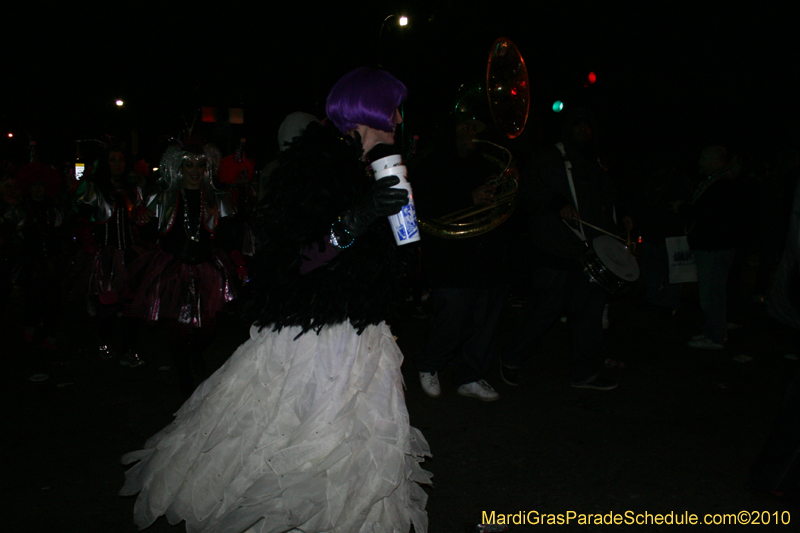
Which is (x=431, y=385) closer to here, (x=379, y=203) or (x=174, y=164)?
(x=174, y=164)

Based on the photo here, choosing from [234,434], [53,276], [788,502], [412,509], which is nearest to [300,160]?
[234,434]

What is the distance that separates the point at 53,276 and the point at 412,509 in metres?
5.08

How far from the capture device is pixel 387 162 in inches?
82.7

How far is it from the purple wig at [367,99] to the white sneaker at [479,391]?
258cm

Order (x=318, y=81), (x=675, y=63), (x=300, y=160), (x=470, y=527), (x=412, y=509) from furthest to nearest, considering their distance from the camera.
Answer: (x=675, y=63) → (x=318, y=81) → (x=470, y=527) → (x=412, y=509) → (x=300, y=160)

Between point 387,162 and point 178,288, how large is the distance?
Result: 269 cm

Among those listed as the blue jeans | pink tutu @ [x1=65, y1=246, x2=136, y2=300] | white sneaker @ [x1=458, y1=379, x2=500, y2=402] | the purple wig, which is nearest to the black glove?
the purple wig

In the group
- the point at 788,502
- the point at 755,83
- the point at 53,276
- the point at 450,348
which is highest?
the point at 755,83

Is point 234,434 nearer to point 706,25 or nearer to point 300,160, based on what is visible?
point 300,160

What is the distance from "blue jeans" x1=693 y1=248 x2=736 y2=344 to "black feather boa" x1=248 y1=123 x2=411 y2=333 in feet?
14.9

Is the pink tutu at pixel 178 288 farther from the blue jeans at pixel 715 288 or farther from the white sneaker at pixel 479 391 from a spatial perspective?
the blue jeans at pixel 715 288

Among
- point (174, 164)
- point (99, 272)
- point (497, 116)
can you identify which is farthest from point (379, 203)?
point (99, 272)

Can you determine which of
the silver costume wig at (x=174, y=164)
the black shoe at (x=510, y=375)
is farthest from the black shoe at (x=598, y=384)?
the silver costume wig at (x=174, y=164)

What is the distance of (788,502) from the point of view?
281 cm
